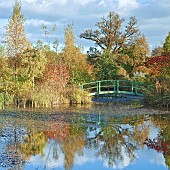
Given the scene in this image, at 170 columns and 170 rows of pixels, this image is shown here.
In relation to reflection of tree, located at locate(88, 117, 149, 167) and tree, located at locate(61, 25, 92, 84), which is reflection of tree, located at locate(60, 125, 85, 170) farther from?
tree, located at locate(61, 25, 92, 84)

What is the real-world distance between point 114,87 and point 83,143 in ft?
44.7

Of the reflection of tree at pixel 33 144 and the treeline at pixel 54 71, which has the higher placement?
the treeline at pixel 54 71

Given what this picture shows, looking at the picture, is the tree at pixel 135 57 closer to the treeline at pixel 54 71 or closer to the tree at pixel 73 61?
the treeline at pixel 54 71

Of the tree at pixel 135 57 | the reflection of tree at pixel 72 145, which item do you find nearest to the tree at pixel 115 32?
the tree at pixel 135 57

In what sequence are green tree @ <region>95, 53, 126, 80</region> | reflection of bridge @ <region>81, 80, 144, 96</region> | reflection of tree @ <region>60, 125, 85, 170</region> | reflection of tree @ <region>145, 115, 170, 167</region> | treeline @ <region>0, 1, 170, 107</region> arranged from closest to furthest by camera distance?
reflection of tree @ <region>60, 125, 85, 170</region>, reflection of tree @ <region>145, 115, 170, 167</region>, treeline @ <region>0, 1, 170, 107</region>, reflection of bridge @ <region>81, 80, 144, 96</region>, green tree @ <region>95, 53, 126, 80</region>

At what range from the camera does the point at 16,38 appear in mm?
18047

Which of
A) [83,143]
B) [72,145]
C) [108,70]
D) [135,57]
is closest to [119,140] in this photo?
[83,143]

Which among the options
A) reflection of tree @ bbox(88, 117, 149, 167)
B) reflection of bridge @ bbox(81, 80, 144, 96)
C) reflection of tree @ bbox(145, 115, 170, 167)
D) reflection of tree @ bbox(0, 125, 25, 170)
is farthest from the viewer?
reflection of bridge @ bbox(81, 80, 144, 96)

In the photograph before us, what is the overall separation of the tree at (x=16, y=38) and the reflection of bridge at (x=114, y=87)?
386 centimetres

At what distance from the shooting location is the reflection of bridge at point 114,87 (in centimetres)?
2069

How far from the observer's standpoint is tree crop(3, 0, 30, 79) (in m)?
17.9

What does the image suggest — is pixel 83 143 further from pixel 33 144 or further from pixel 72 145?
pixel 33 144

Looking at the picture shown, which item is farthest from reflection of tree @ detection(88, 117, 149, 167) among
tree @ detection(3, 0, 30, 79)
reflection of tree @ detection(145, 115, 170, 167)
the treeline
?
tree @ detection(3, 0, 30, 79)

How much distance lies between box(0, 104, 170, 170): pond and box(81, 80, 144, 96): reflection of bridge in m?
8.89
